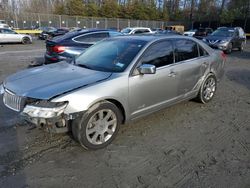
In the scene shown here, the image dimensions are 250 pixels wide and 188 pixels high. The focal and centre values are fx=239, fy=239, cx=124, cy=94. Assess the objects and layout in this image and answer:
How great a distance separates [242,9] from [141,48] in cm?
5038

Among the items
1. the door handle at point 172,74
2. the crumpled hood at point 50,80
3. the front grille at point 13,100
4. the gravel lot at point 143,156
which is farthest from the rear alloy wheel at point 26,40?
the door handle at point 172,74

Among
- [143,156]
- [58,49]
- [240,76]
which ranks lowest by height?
[143,156]

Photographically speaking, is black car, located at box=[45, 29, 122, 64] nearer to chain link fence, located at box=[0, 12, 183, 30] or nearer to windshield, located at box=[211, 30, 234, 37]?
windshield, located at box=[211, 30, 234, 37]

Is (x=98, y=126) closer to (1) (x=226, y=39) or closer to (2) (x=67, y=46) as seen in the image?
(2) (x=67, y=46)

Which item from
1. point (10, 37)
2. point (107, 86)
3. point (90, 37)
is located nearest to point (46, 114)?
point (107, 86)

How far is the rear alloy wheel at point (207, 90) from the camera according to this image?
206 inches

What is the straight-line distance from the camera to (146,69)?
362 cm

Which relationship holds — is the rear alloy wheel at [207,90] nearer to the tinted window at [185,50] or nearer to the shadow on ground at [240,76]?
the tinted window at [185,50]

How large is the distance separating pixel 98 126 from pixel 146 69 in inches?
43.8

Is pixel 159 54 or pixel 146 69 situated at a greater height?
pixel 159 54

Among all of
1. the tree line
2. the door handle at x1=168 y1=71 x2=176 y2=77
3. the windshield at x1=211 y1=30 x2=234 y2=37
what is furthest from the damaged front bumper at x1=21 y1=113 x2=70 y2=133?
the tree line

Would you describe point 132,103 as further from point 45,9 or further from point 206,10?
point 45,9

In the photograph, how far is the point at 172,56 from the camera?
4.37 metres

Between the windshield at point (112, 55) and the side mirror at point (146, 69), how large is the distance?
0.75 ft
